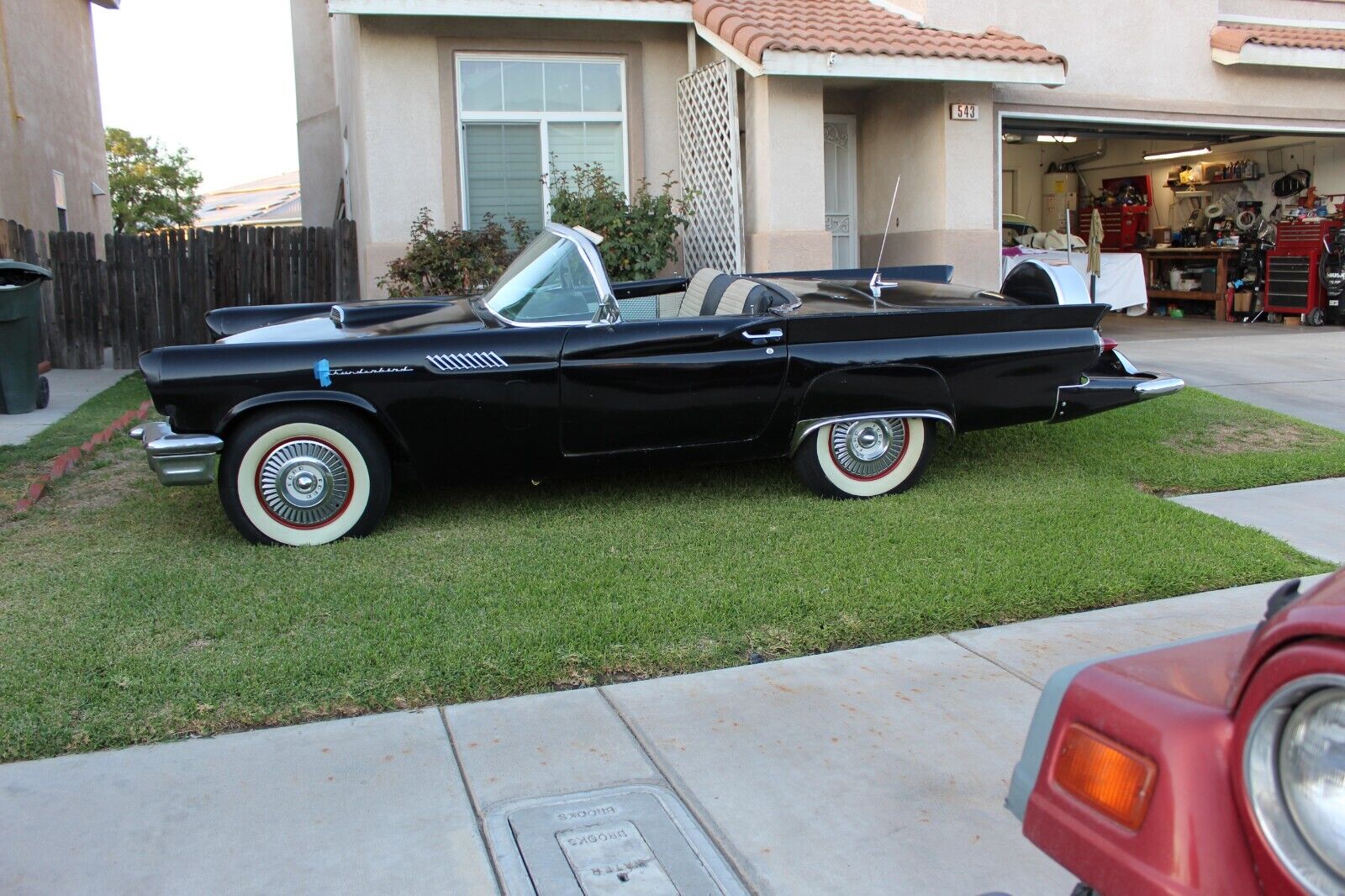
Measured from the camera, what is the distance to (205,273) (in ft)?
37.6

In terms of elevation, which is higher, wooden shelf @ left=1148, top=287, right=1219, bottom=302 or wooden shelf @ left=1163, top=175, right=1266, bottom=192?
wooden shelf @ left=1163, top=175, right=1266, bottom=192

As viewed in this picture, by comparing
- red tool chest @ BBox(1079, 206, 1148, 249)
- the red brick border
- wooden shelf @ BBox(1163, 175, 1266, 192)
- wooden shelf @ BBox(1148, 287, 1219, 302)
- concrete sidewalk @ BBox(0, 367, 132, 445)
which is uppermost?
wooden shelf @ BBox(1163, 175, 1266, 192)

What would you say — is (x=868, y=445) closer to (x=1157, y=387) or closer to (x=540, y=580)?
(x=1157, y=387)

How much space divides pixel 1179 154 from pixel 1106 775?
18.0m

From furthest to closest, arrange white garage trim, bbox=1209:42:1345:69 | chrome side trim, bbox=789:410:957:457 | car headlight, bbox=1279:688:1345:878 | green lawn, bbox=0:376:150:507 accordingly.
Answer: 1. white garage trim, bbox=1209:42:1345:69
2. green lawn, bbox=0:376:150:507
3. chrome side trim, bbox=789:410:957:457
4. car headlight, bbox=1279:688:1345:878

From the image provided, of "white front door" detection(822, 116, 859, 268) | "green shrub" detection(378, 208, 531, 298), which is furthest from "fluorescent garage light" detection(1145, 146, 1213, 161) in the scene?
"green shrub" detection(378, 208, 531, 298)

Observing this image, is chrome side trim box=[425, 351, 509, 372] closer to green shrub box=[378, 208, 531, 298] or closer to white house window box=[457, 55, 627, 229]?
green shrub box=[378, 208, 531, 298]

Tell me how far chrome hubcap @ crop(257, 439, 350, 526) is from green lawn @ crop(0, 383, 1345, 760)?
0.62ft

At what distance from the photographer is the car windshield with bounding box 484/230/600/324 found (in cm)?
558

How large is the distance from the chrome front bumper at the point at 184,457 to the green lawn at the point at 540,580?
1.18 ft

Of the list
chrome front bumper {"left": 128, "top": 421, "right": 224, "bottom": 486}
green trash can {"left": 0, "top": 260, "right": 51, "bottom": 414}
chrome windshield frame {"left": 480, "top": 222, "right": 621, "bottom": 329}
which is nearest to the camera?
chrome front bumper {"left": 128, "top": 421, "right": 224, "bottom": 486}

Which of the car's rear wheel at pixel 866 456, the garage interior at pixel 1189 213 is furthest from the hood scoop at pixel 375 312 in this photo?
the garage interior at pixel 1189 213

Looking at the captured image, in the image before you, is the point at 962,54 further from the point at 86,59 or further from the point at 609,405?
the point at 86,59

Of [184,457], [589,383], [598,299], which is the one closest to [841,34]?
[598,299]
